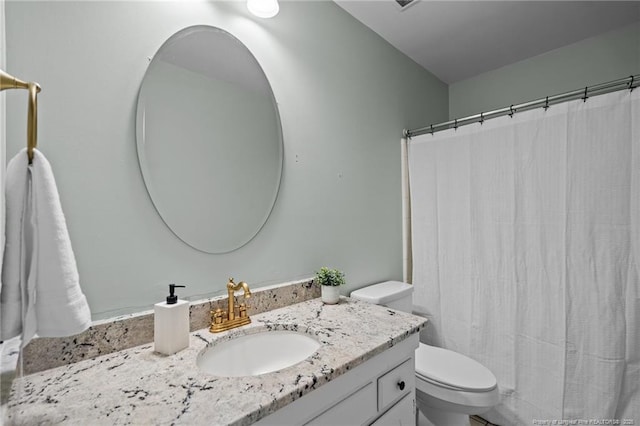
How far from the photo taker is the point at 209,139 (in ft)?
3.84

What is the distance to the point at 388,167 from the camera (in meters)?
2.05

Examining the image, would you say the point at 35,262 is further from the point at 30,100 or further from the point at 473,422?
the point at 473,422

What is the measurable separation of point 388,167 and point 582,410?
162cm

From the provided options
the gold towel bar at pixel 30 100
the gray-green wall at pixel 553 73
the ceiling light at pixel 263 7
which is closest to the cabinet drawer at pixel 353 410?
the gold towel bar at pixel 30 100

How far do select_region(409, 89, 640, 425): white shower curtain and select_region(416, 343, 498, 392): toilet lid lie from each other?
35 centimetres

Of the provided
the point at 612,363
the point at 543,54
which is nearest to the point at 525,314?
the point at 612,363

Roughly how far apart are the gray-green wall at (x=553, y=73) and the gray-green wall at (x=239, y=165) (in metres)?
0.82

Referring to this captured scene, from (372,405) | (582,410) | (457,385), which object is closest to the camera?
(372,405)

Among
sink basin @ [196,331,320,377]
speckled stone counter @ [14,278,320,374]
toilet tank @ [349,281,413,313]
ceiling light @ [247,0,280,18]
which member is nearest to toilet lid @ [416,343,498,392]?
toilet tank @ [349,281,413,313]

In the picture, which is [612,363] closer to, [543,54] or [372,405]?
[372,405]

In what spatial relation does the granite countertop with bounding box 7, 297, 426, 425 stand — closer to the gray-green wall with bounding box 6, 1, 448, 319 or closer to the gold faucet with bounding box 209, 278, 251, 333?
the gold faucet with bounding box 209, 278, 251, 333

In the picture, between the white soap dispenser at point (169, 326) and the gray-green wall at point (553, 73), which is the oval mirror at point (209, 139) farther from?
the gray-green wall at point (553, 73)

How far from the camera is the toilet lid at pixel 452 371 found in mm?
1394

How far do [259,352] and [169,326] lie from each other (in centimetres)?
34
